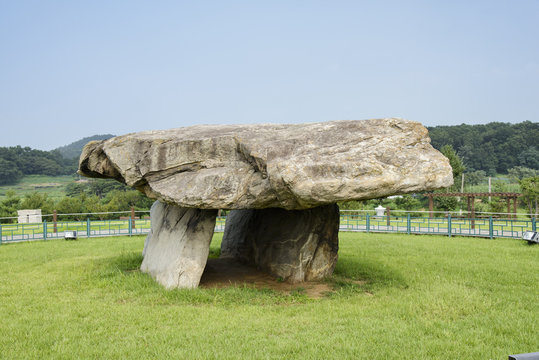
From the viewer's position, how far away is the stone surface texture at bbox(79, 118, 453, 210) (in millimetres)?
5984

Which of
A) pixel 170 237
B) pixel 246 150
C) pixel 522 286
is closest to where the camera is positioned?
pixel 246 150

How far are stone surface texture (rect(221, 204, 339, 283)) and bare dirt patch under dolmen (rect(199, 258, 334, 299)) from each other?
19cm

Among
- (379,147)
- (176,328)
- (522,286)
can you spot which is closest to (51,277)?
(176,328)

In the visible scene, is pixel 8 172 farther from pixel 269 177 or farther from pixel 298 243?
pixel 269 177

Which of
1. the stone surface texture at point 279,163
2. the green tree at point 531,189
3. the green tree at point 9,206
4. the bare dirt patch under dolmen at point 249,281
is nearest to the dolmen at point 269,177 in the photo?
the stone surface texture at point 279,163

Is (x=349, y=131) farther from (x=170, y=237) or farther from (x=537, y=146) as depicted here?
(x=537, y=146)

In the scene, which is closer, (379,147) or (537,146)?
(379,147)

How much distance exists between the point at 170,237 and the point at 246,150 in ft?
8.36

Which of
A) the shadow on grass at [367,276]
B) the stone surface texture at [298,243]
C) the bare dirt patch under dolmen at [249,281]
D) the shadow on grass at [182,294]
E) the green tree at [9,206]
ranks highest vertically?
the stone surface texture at [298,243]

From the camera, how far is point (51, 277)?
8734 millimetres

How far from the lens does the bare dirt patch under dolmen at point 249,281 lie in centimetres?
779

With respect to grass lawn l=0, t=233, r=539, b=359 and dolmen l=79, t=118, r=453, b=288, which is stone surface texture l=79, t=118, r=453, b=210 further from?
grass lawn l=0, t=233, r=539, b=359

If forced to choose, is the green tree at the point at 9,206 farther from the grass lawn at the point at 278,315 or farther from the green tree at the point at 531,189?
the green tree at the point at 531,189

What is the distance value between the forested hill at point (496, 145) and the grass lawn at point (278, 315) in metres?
52.3
